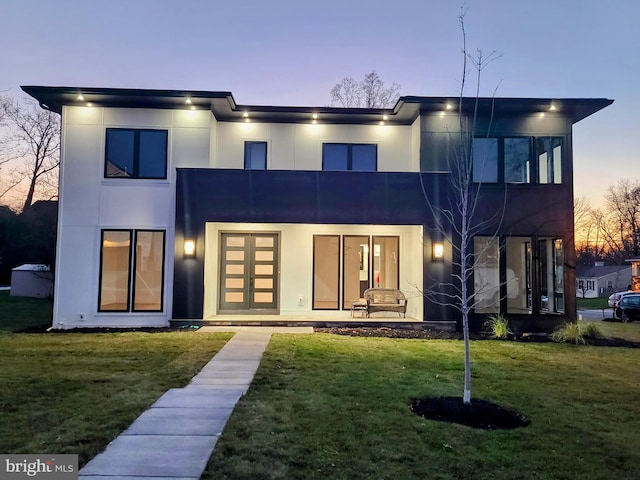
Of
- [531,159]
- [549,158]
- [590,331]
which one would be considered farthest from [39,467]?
[549,158]

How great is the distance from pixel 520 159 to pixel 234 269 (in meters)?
8.87

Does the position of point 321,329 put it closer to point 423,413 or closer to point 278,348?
point 278,348

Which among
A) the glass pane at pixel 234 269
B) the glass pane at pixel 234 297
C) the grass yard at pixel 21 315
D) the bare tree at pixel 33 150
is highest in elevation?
the bare tree at pixel 33 150

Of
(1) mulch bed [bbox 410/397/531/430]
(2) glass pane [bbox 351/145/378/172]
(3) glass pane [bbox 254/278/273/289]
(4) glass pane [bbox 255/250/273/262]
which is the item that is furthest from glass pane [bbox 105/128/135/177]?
(1) mulch bed [bbox 410/397/531/430]

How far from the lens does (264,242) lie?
13.3m

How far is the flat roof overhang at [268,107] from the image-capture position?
37.2 ft

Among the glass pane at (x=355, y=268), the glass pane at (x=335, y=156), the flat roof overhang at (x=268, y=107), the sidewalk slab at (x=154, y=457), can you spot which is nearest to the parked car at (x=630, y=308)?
the flat roof overhang at (x=268, y=107)

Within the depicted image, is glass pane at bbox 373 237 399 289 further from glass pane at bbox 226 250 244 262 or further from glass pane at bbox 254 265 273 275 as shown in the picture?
glass pane at bbox 226 250 244 262

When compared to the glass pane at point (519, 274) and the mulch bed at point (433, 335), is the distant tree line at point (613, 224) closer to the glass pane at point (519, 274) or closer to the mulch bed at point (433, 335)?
the glass pane at point (519, 274)

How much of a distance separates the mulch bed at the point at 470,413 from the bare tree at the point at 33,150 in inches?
1046

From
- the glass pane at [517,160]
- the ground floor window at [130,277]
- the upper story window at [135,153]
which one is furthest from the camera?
the glass pane at [517,160]

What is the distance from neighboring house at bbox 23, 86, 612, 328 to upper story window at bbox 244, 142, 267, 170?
46.0 inches

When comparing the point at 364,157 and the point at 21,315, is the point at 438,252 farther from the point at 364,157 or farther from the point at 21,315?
the point at 21,315

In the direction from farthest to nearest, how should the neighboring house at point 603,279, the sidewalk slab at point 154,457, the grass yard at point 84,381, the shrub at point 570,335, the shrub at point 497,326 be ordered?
1. the neighboring house at point 603,279
2. the shrub at point 497,326
3. the shrub at point 570,335
4. the grass yard at point 84,381
5. the sidewalk slab at point 154,457
